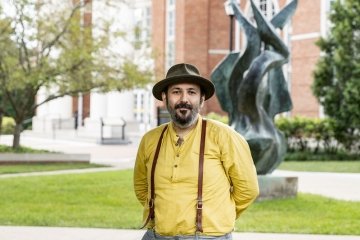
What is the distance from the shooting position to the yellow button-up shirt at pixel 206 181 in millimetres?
3240

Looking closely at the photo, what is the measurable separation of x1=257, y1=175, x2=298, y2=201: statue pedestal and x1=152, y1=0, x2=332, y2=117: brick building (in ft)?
63.2

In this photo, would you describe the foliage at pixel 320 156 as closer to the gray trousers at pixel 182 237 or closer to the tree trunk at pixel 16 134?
the tree trunk at pixel 16 134

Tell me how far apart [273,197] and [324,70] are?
47.9ft

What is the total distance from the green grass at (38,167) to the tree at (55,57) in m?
2.04

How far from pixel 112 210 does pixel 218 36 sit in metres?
29.9

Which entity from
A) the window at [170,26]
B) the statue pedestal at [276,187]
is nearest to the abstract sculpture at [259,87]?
the statue pedestal at [276,187]

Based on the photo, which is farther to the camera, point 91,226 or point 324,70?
point 324,70

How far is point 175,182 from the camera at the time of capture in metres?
3.28

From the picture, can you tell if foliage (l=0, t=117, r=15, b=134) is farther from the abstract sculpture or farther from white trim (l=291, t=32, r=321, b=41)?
the abstract sculpture

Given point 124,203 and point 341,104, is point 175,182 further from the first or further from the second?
point 341,104

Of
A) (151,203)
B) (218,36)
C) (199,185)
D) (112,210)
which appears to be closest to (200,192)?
(199,185)

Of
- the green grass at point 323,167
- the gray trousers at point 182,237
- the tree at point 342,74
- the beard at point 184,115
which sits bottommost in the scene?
the green grass at point 323,167

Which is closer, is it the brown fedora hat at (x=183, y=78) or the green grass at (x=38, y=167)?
the brown fedora hat at (x=183, y=78)

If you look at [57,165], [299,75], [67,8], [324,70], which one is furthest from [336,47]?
[57,165]
